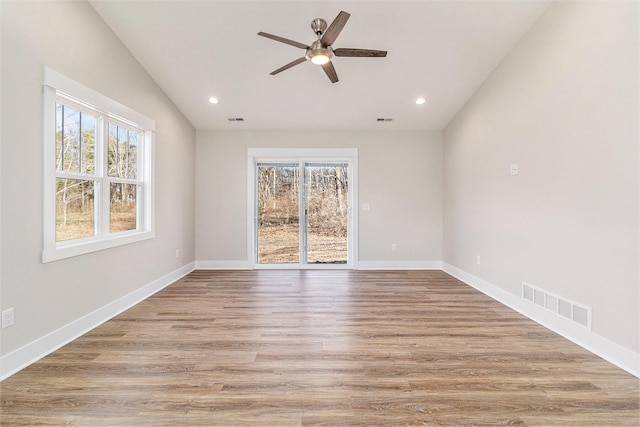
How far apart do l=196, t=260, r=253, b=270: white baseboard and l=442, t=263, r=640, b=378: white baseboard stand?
3.83 m

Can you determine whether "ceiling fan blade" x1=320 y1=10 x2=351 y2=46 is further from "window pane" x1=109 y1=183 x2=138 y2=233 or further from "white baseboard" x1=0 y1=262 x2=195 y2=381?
"white baseboard" x1=0 y1=262 x2=195 y2=381

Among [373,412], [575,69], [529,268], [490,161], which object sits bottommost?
[373,412]

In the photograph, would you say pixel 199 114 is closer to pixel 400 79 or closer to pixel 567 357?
pixel 400 79

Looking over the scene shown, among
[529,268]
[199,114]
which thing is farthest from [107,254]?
[529,268]

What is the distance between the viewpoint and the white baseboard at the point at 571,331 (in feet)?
6.82

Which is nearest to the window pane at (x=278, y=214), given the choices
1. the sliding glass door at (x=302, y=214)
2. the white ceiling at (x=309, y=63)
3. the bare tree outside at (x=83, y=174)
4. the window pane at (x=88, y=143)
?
the sliding glass door at (x=302, y=214)

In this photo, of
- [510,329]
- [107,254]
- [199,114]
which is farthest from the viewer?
[199,114]

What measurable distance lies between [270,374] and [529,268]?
9.39ft

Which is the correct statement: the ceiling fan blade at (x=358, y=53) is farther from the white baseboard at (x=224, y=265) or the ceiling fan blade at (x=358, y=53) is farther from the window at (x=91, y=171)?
the white baseboard at (x=224, y=265)

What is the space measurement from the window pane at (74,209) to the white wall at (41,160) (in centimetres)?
26

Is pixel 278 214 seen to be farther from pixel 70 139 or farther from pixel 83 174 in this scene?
pixel 70 139

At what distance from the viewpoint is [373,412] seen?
1636 mm

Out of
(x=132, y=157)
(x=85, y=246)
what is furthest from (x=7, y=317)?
(x=132, y=157)

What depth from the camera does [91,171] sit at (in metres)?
2.94
